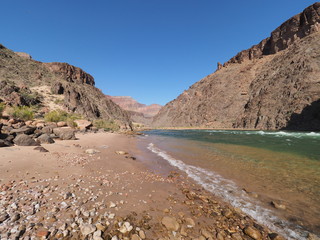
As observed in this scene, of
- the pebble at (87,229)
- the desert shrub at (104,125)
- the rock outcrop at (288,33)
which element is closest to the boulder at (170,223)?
the pebble at (87,229)

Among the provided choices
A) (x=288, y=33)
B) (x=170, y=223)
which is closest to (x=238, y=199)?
(x=170, y=223)

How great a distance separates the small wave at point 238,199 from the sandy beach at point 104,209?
34cm

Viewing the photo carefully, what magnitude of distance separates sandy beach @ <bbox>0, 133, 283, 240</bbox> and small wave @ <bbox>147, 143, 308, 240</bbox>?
34 centimetres

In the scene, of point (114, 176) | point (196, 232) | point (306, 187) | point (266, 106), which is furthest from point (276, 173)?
point (266, 106)

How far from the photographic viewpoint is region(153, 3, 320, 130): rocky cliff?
44.4 meters

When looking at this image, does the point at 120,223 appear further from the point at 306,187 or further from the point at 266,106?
the point at 266,106

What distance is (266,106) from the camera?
5444cm

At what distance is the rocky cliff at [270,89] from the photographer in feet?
146

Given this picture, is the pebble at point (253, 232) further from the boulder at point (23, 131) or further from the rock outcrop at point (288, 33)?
the rock outcrop at point (288, 33)

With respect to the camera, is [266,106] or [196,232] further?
[266,106]

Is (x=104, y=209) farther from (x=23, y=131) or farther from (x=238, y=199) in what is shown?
(x=23, y=131)

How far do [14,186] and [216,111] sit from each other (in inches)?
3345

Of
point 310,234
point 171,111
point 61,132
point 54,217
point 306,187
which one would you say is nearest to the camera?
point 54,217

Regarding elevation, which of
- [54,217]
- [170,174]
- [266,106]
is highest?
[266,106]
